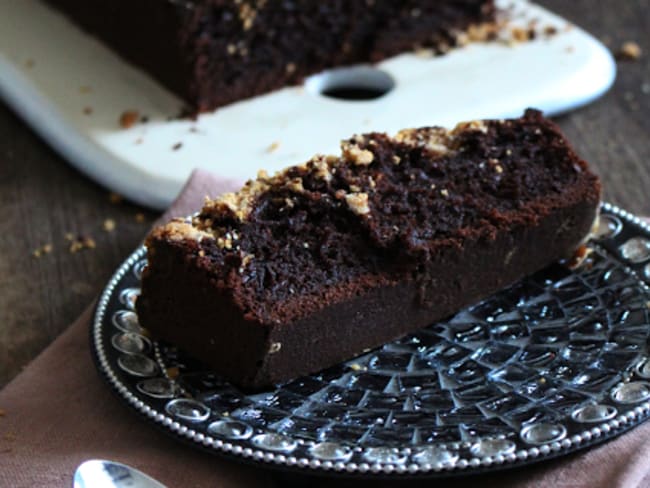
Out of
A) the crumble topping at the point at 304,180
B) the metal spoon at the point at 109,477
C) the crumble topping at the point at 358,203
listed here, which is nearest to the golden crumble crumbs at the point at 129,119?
the crumble topping at the point at 304,180

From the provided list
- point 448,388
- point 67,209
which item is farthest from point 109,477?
point 67,209

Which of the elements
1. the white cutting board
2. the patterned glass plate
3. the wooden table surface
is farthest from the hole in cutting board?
the patterned glass plate

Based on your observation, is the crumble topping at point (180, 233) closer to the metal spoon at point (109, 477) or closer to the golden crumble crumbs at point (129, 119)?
the metal spoon at point (109, 477)

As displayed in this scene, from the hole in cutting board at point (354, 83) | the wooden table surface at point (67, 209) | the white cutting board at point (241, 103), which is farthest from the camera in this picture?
the hole in cutting board at point (354, 83)

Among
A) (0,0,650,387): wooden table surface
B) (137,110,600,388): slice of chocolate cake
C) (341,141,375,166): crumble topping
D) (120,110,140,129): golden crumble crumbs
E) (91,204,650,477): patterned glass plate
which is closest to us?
(91,204,650,477): patterned glass plate

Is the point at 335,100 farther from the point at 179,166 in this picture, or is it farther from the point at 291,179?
the point at 291,179

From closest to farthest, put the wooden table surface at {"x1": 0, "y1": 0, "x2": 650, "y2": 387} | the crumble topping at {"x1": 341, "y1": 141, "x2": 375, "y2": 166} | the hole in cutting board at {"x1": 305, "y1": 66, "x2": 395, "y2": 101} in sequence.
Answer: the crumble topping at {"x1": 341, "y1": 141, "x2": 375, "y2": 166}
the wooden table surface at {"x1": 0, "y1": 0, "x2": 650, "y2": 387}
the hole in cutting board at {"x1": 305, "y1": 66, "x2": 395, "y2": 101}

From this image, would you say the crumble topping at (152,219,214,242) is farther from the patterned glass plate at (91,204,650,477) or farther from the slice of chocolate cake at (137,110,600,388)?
the patterned glass plate at (91,204,650,477)
